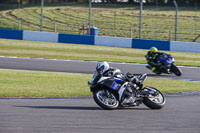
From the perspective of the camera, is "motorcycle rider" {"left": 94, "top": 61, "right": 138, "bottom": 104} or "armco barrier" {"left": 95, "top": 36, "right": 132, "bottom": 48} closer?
"motorcycle rider" {"left": 94, "top": 61, "right": 138, "bottom": 104}

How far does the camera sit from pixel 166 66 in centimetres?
2034

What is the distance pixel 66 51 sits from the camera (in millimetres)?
30219

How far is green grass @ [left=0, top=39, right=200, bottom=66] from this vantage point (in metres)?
27.2

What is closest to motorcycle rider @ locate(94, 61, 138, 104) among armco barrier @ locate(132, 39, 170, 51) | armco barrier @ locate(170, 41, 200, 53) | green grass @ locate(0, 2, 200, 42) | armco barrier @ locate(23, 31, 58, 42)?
armco barrier @ locate(132, 39, 170, 51)

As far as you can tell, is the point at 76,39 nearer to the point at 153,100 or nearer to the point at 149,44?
the point at 149,44

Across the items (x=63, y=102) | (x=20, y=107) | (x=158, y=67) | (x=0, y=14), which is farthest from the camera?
(x=0, y=14)

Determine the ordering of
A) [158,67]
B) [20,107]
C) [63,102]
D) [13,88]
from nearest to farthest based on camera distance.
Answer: [20,107], [63,102], [13,88], [158,67]

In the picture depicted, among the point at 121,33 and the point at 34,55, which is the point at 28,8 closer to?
the point at 121,33

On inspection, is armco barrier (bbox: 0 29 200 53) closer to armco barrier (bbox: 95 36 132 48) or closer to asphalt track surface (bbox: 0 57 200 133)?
armco barrier (bbox: 95 36 132 48)

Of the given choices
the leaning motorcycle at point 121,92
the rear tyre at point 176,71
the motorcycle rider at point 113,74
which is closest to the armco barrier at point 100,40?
the rear tyre at point 176,71

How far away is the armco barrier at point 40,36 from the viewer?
34625 millimetres

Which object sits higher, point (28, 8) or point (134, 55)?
point (28, 8)

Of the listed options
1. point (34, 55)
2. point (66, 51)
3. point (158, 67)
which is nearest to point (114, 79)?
point (158, 67)

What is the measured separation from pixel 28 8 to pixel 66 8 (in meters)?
3.10
